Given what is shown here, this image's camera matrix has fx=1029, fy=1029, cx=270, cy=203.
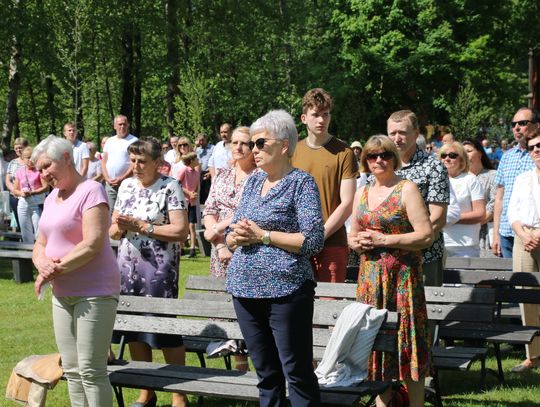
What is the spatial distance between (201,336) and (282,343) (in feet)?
6.35

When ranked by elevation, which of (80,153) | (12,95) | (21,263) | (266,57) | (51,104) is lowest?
(21,263)

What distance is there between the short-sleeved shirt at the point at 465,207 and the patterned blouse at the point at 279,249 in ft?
14.1

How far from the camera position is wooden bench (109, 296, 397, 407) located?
6367mm

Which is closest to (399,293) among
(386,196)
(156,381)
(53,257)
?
(386,196)

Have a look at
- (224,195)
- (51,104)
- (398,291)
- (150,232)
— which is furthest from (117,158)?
(51,104)

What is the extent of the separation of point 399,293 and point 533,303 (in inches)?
102

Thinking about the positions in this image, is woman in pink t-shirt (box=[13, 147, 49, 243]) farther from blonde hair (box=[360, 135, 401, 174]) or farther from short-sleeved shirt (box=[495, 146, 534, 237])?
blonde hair (box=[360, 135, 401, 174])

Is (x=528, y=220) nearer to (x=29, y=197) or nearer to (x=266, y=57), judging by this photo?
(x=29, y=197)

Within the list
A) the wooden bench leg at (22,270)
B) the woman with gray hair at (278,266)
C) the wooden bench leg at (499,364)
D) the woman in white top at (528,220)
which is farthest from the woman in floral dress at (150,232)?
the wooden bench leg at (22,270)

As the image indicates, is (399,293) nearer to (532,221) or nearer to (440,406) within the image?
(440,406)

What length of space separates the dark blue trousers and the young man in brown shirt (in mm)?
2202

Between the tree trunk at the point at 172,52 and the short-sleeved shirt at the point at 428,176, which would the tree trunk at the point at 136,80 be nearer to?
the tree trunk at the point at 172,52

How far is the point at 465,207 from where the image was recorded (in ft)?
31.7

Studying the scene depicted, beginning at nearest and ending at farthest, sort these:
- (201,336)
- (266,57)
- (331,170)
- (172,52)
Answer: (201,336) < (331,170) < (172,52) < (266,57)
